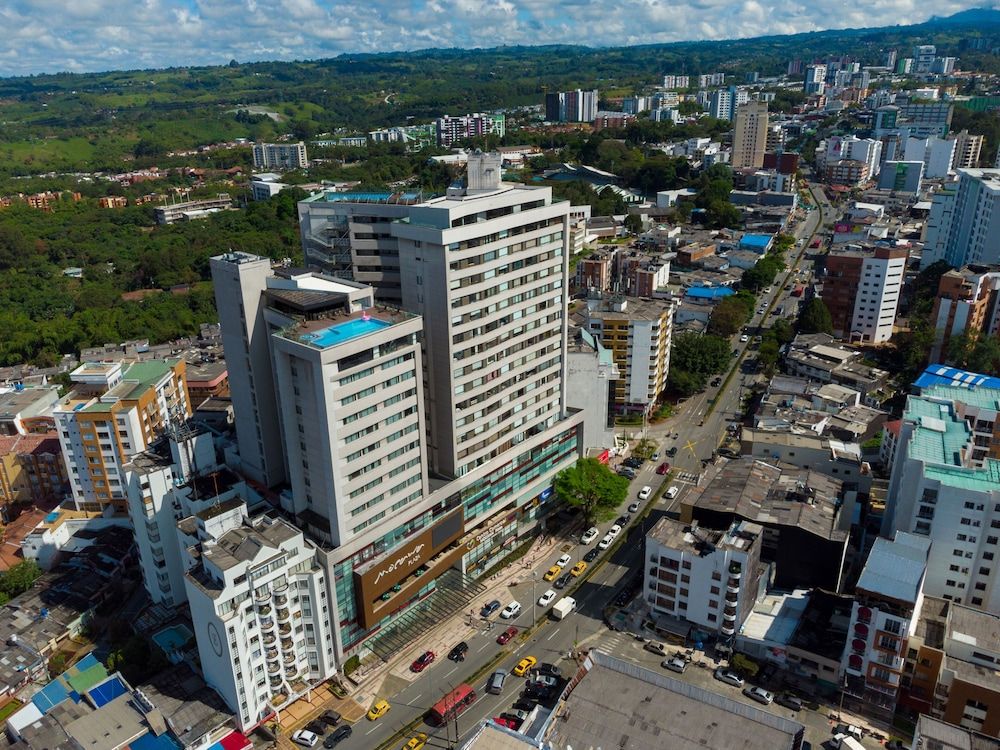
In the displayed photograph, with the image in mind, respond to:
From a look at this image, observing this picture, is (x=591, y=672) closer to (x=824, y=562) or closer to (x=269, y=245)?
(x=824, y=562)

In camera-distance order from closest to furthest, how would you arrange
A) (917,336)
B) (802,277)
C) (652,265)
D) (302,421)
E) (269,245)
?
(302,421) → (917,336) → (652,265) → (802,277) → (269,245)

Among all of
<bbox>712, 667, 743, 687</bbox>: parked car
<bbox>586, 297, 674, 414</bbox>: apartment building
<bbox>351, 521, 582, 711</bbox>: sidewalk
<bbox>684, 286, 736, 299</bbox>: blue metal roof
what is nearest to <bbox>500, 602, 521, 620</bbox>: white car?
<bbox>351, 521, 582, 711</bbox>: sidewalk

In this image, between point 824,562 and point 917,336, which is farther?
point 917,336

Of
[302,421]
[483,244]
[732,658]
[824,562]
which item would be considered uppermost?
[483,244]

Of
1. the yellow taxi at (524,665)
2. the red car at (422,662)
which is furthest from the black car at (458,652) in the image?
the yellow taxi at (524,665)

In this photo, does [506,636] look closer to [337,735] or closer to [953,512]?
[337,735]

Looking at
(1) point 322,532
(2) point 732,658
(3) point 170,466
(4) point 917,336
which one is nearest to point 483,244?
(1) point 322,532
